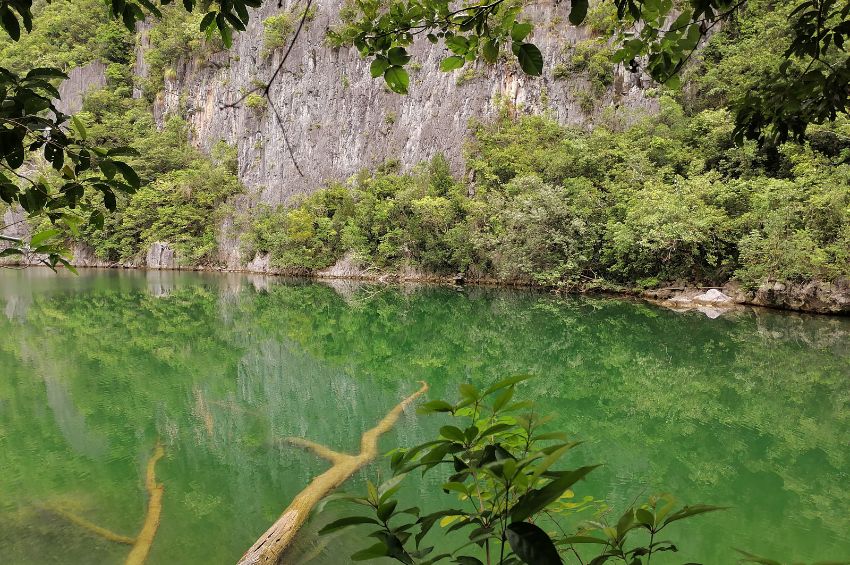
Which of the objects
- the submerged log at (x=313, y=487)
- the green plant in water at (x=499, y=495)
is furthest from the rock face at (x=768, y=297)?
the green plant in water at (x=499, y=495)

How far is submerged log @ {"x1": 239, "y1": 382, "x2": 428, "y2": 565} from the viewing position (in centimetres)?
314

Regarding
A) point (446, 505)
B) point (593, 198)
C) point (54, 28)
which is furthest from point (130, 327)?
point (54, 28)

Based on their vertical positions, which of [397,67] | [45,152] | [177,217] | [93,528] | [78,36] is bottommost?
[93,528]

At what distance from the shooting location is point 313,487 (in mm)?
4070

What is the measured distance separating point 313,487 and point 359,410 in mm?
2198

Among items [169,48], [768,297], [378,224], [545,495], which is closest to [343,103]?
[378,224]

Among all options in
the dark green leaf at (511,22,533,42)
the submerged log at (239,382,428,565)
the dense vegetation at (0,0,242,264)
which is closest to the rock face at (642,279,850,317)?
the submerged log at (239,382,428,565)

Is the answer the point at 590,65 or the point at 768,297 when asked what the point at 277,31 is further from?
the point at 768,297

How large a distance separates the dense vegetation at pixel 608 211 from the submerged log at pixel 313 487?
10.0 metres

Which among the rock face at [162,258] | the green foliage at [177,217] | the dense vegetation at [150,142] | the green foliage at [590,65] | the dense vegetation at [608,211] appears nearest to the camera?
the dense vegetation at [608,211]

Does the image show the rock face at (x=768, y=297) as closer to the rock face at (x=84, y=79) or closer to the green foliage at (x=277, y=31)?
the green foliage at (x=277, y=31)

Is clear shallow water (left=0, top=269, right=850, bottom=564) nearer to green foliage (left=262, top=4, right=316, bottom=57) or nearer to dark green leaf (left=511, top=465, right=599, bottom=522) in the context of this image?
dark green leaf (left=511, top=465, right=599, bottom=522)

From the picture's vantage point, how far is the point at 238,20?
117cm

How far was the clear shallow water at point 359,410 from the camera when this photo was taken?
3668 millimetres
